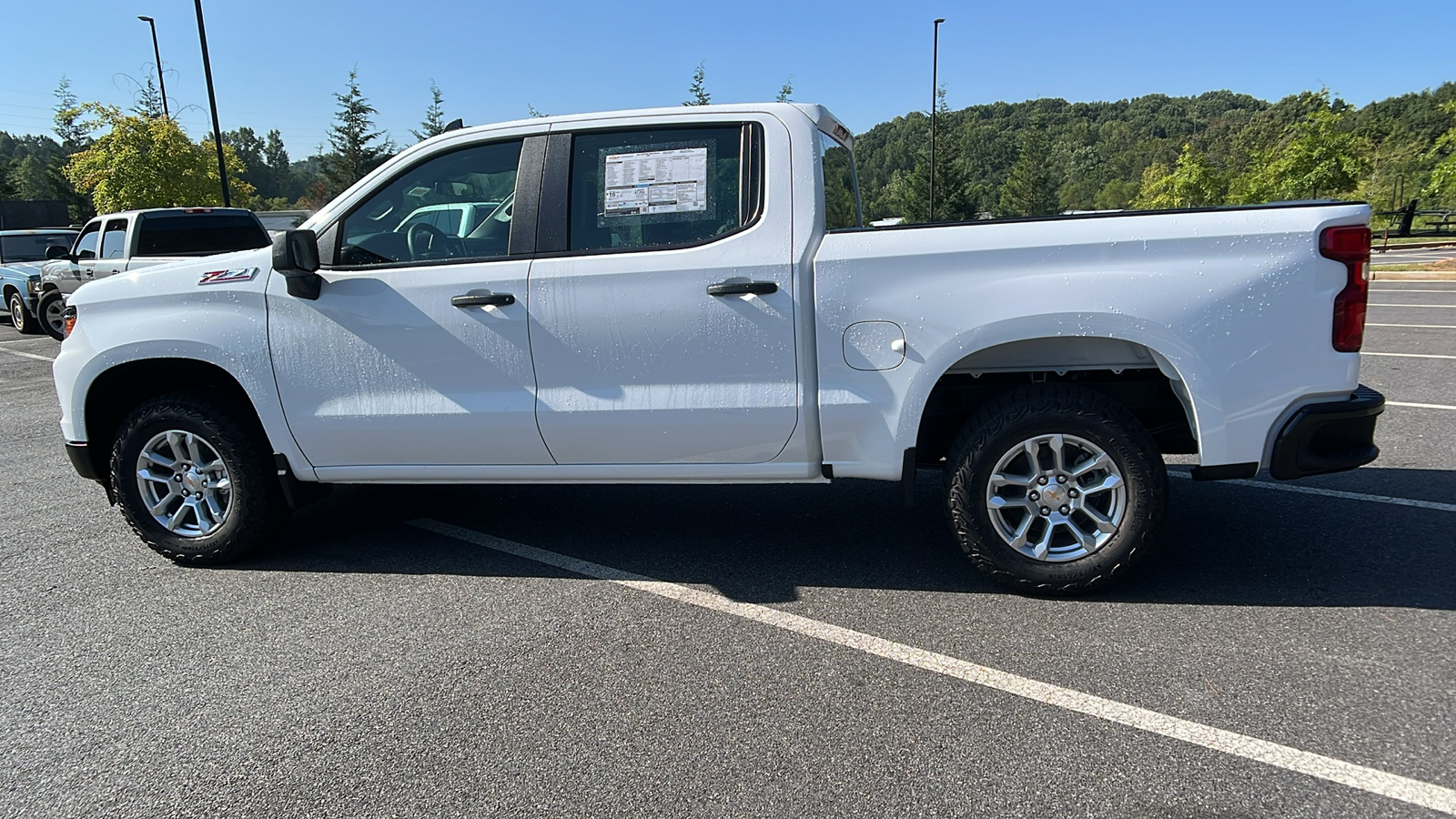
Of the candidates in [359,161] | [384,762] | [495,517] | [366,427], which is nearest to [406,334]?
[366,427]

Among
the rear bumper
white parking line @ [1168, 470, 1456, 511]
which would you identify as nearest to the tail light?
the rear bumper

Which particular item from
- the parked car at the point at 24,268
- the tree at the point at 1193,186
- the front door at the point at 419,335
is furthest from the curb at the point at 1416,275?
the parked car at the point at 24,268

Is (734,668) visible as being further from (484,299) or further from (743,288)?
(484,299)

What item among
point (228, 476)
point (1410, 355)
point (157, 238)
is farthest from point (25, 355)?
point (1410, 355)

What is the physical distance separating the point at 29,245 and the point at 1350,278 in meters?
20.6

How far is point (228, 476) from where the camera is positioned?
4.29 m

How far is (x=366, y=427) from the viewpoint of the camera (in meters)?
4.07

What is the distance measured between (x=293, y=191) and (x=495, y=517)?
138194 millimetres

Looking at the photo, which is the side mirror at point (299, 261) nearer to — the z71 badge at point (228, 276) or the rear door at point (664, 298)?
the z71 badge at point (228, 276)

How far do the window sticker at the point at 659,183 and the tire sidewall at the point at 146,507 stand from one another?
2.13 metres

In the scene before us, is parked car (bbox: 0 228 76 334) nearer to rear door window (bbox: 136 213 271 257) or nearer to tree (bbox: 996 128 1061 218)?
rear door window (bbox: 136 213 271 257)

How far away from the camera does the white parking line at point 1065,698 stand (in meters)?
2.41

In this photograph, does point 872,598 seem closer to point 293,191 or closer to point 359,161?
point 359,161

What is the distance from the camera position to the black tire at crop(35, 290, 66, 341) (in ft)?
47.7
